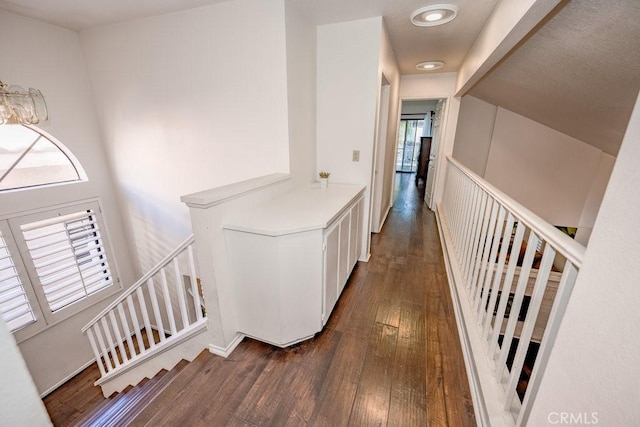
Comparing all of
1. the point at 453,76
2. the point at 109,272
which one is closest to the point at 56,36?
the point at 109,272

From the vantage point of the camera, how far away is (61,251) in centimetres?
288

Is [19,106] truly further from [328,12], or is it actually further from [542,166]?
[542,166]

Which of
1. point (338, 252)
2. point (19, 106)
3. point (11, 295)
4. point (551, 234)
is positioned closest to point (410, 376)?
point (338, 252)

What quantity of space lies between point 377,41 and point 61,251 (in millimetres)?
4012

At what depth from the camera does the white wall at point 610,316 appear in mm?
559

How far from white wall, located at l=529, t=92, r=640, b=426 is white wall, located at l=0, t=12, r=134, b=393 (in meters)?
4.12

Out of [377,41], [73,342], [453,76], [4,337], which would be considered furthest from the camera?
[453,76]

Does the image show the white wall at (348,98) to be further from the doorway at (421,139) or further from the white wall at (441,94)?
the doorway at (421,139)

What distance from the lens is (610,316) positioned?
23.9 inches

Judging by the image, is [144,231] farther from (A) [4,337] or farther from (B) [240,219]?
(A) [4,337]

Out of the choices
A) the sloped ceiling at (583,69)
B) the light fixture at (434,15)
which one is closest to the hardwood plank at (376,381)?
the sloped ceiling at (583,69)

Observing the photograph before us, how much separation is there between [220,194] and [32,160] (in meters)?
2.75

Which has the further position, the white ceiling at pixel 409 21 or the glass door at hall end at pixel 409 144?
the glass door at hall end at pixel 409 144

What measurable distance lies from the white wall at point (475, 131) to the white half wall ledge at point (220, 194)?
14.1 feet
